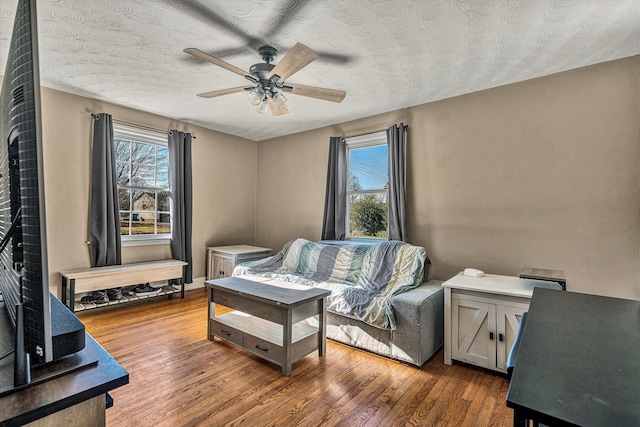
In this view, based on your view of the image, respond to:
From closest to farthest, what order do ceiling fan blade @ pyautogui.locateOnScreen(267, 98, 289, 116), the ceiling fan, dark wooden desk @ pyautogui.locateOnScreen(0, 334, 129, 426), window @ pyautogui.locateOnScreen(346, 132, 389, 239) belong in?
dark wooden desk @ pyautogui.locateOnScreen(0, 334, 129, 426) < the ceiling fan < ceiling fan blade @ pyautogui.locateOnScreen(267, 98, 289, 116) < window @ pyautogui.locateOnScreen(346, 132, 389, 239)

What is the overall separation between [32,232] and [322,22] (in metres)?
2.15

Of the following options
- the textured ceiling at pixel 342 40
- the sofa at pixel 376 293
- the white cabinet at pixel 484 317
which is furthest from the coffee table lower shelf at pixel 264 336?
the textured ceiling at pixel 342 40

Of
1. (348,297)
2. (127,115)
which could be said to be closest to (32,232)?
(348,297)

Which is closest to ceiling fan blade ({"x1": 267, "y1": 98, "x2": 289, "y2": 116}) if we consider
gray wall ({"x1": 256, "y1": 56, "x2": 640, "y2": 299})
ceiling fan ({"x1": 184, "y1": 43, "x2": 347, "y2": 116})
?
ceiling fan ({"x1": 184, "y1": 43, "x2": 347, "y2": 116})

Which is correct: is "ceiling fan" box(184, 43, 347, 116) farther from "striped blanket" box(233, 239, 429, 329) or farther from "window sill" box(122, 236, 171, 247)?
"window sill" box(122, 236, 171, 247)

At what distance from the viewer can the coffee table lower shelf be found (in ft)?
7.96

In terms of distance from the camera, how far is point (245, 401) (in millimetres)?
2006

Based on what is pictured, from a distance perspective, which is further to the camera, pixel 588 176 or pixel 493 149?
pixel 493 149

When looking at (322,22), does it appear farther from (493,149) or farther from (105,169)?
(105,169)

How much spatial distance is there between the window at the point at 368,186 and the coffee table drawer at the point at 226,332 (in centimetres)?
217

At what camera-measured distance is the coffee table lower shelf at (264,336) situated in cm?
243

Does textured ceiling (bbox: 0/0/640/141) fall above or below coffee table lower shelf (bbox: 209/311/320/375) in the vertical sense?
above

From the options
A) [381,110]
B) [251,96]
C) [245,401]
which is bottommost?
[245,401]

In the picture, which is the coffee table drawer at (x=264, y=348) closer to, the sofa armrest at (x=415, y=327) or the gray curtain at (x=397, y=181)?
the sofa armrest at (x=415, y=327)
